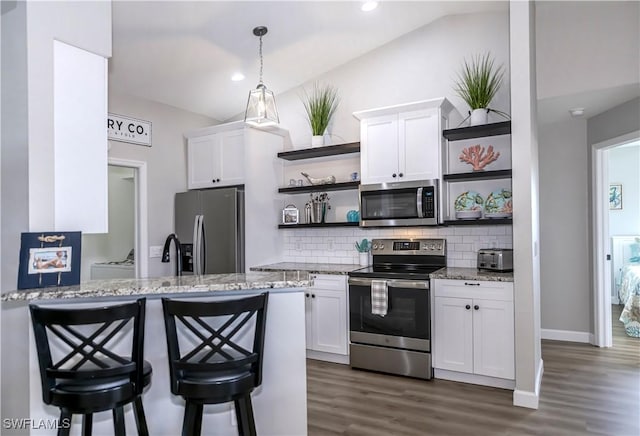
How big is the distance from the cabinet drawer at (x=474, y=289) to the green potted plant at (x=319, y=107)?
2.05 metres

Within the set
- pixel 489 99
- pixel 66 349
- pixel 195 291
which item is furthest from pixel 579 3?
pixel 66 349

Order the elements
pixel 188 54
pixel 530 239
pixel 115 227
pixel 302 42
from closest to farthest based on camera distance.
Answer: pixel 530 239, pixel 188 54, pixel 302 42, pixel 115 227

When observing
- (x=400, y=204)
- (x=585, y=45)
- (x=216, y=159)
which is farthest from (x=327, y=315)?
(x=585, y=45)

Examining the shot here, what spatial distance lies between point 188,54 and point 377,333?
3159 mm

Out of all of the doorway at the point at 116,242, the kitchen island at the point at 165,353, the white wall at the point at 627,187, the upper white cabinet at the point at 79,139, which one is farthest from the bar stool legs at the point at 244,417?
the white wall at the point at 627,187

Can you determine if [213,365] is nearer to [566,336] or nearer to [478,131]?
[478,131]

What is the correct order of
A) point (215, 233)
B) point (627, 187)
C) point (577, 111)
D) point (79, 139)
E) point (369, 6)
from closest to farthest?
point (79, 139) → point (369, 6) → point (577, 111) → point (215, 233) → point (627, 187)

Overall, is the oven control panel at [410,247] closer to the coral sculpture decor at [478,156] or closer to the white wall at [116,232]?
the coral sculpture decor at [478,156]

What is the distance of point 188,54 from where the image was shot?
394cm

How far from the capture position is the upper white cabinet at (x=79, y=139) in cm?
231

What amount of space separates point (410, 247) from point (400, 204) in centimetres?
51

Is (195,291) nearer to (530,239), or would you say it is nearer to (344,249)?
(530,239)

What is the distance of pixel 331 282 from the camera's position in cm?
412

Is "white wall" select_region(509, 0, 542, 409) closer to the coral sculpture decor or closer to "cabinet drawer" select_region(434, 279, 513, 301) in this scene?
"cabinet drawer" select_region(434, 279, 513, 301)
